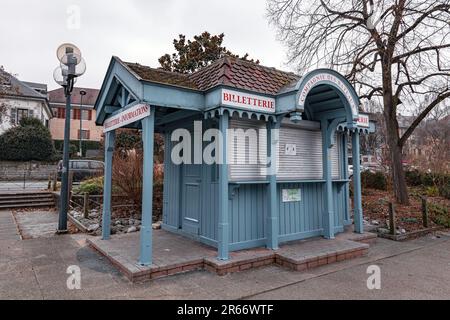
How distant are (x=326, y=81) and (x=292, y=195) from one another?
7.76 ft

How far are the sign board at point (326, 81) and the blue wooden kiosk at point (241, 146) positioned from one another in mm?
21

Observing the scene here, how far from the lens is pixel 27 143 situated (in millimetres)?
25312

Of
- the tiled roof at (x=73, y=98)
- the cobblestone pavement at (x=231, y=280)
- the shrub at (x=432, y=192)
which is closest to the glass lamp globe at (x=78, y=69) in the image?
the cobblestone pavement at (x=231, y=280)

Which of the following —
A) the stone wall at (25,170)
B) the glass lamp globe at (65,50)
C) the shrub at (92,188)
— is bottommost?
the shrub at (92,188)

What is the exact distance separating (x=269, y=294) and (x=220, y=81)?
3375 mm

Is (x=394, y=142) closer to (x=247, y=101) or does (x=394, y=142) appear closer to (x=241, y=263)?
(x=247, y=101)

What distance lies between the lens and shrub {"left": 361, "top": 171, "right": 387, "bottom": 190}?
632 inches

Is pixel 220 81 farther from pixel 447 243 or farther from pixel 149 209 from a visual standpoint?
pixel 447 243

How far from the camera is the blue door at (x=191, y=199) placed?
19.6 feet

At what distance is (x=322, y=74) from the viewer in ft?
17.9
